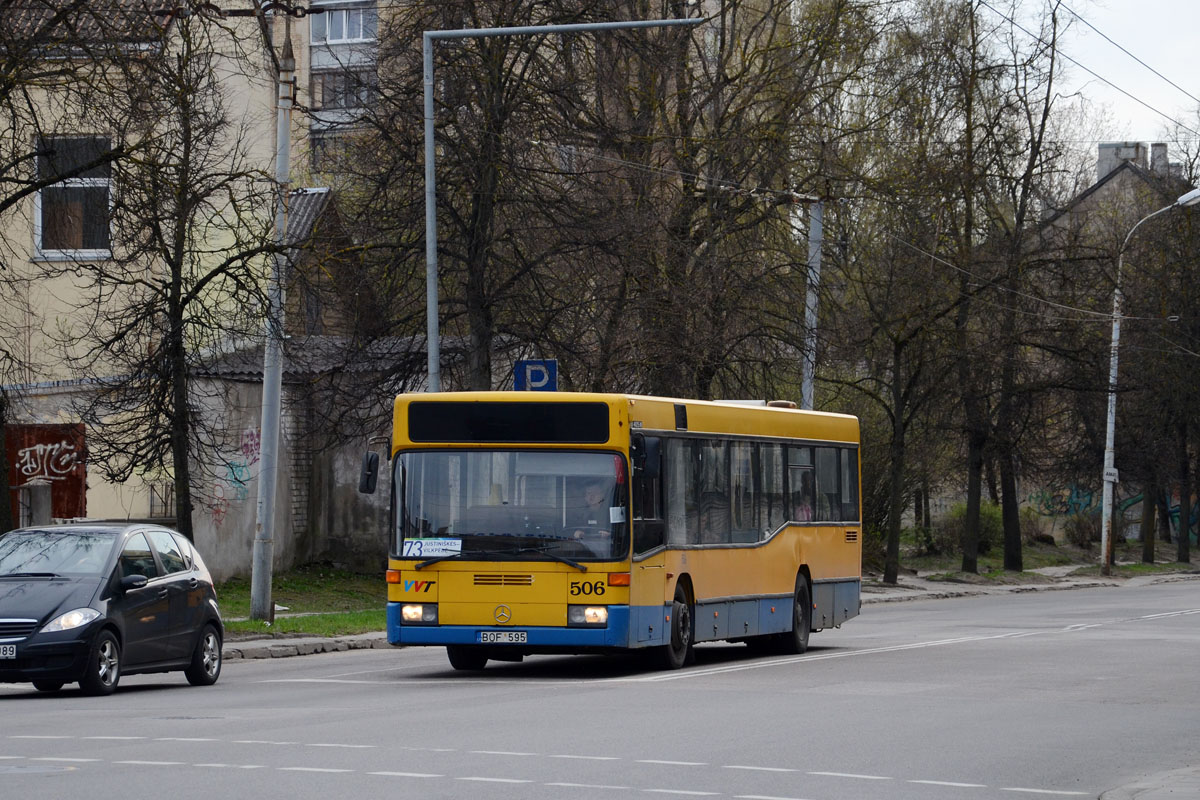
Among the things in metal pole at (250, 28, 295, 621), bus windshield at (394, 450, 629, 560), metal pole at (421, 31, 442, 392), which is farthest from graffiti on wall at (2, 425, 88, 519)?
bus windshield at (394, 450, 629, 560)

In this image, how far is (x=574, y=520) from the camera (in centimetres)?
1758

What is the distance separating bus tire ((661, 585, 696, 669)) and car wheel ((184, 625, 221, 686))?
4553mm

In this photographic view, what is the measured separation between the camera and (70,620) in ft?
50.1

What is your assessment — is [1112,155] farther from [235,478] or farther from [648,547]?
[648,547]

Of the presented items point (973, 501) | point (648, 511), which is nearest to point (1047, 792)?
point (648, 511)

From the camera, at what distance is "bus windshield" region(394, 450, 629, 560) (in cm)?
1753

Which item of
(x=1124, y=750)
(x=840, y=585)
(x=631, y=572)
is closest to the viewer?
(x=1124, y=750)

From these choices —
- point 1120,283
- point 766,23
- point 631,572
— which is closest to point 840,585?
point 631,572

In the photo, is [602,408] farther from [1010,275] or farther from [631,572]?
[1010,275]

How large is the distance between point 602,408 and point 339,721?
5539mm

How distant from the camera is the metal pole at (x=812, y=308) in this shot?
3469 centimetres

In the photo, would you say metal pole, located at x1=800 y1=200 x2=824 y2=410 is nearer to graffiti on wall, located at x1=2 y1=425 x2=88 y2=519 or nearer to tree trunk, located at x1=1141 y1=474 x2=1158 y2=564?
graffiti on wall, located at x1=2 y1=425 x2=88 y2=519

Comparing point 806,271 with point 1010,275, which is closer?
point 806,271

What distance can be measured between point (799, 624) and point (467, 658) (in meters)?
5.10
